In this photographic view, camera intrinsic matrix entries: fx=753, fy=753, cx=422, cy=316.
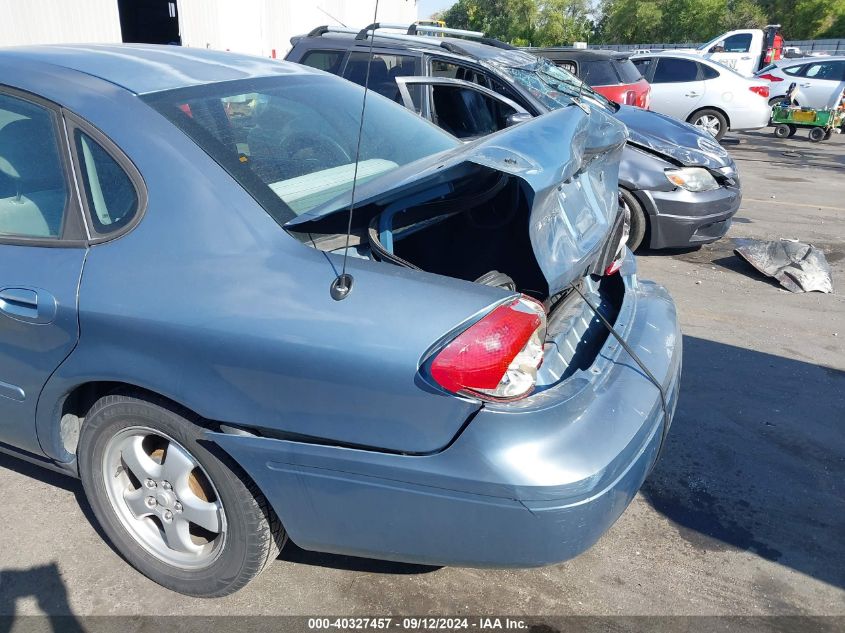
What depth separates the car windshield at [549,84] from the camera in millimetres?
6275

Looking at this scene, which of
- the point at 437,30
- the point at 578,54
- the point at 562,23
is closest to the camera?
the point at 437,30

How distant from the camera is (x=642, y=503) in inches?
122

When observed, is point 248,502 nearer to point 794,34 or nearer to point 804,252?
point 804,252

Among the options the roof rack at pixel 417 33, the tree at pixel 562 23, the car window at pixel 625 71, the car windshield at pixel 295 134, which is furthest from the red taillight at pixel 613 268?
the tree at pixel 562 23

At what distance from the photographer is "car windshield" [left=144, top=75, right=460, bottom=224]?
94.3 inches

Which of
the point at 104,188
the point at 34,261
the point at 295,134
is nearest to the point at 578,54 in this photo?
the point at 295,134

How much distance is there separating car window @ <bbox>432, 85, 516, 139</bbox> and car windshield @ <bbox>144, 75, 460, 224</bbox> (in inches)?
108

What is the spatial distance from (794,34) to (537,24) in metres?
25.3

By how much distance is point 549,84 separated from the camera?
6.70 m

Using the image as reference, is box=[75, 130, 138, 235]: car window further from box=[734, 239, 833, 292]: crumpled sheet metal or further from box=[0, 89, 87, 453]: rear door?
box=[734, 239, 833, 292]: crumpled sheet metal

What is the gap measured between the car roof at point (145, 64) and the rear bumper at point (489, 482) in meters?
1.27

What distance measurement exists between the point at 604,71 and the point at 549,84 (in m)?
4.94

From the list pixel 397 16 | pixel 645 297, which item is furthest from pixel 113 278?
pixel 397 16

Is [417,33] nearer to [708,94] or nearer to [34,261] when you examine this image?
[34,261]
